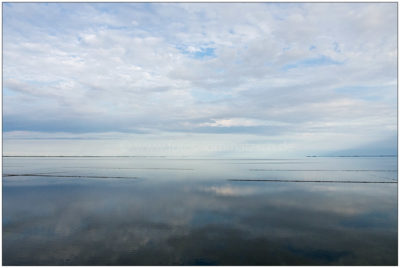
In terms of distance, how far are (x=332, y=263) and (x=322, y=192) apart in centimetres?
2228

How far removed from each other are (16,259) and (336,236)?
744 inches

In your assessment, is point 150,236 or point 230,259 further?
point 150,236

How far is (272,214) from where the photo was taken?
2061cm

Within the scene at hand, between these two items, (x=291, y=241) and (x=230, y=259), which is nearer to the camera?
(x=230, y=259)

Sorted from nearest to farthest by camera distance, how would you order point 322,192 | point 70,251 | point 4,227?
point 70,251 < point 4,227 < point 322,192

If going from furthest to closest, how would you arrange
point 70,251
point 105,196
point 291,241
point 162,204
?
point 105,196 → point 162,204 → point 291,241 → point 70,251

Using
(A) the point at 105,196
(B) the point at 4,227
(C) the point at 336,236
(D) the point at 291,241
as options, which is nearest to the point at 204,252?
(D) the point at 291,241

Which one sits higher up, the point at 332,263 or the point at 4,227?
the point at 4,227

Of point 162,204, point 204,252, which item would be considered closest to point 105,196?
point 162,204

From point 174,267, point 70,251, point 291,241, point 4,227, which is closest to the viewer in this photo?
point 174,267

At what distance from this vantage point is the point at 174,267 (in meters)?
11.7

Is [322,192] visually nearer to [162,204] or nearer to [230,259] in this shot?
[162,204]

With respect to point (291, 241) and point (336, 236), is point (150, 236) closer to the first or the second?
point (291, 241)

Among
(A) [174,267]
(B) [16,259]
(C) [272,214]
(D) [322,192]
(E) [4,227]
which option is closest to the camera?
(A) [174,267]
